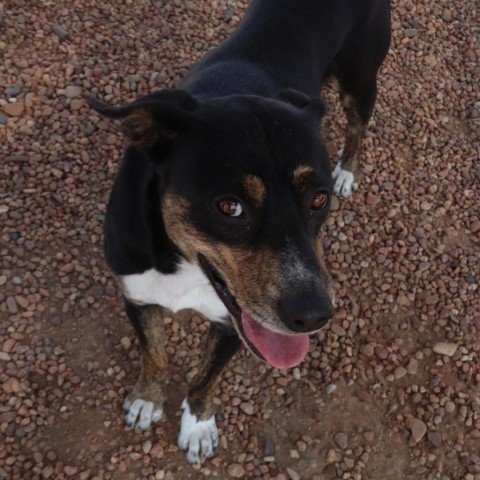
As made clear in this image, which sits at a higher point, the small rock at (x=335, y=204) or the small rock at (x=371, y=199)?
the small rock at (x=371, y=199)

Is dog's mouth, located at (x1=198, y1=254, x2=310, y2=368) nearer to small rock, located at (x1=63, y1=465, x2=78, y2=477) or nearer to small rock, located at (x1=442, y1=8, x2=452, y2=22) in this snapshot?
small rock, located at (x1=63, y1=465, x2=78, y2=477)

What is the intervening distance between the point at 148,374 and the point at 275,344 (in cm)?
133

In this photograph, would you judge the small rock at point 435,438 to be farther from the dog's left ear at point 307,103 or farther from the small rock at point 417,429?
the dog's left ear at point 307,103

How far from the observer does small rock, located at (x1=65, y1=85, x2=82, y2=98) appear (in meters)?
5.51

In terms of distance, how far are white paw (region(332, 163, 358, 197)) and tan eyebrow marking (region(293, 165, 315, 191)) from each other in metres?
2.71

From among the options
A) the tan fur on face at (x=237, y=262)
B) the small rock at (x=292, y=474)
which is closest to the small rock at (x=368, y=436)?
the small rock at (x=292, y=474)

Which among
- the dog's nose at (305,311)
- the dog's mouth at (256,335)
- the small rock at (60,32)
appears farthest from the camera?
the small rock at (60,32)

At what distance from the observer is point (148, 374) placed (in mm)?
4207

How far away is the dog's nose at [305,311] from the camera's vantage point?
2.71 meters

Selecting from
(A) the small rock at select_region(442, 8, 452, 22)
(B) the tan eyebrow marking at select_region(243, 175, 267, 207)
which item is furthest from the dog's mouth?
(A) the small rock at select_region(442, 8, 452, 22)

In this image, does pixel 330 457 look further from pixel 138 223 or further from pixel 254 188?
pixel 254 188

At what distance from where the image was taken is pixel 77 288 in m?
4.69

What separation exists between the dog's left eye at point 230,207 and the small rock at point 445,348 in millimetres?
2728

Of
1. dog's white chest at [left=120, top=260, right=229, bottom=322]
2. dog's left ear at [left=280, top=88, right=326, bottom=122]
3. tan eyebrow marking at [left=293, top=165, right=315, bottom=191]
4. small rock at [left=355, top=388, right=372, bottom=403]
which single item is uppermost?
tan eyebrow marking at [left=293, top=165, right=315, bottom=191]
